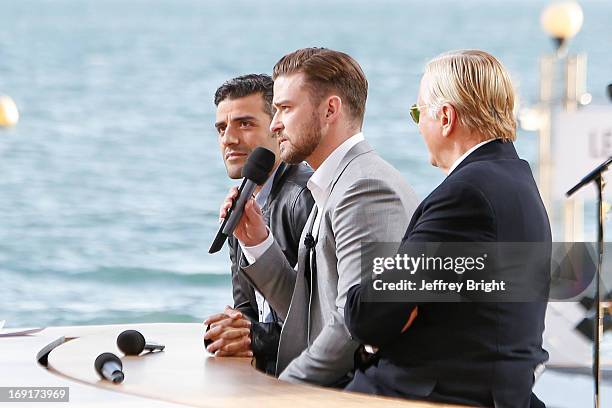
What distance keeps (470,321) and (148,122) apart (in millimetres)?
22486

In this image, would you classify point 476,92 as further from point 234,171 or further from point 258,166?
point 234,171

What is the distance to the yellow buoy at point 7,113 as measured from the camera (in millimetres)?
5484

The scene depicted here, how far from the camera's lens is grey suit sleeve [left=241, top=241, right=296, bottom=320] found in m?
2.85

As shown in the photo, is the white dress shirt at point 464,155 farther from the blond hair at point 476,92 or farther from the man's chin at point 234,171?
the man's chin at point 234,171

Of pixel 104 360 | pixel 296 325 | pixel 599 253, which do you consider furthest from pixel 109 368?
pixel 599 253

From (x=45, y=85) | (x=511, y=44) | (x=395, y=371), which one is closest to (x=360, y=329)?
(x=395, y=371)

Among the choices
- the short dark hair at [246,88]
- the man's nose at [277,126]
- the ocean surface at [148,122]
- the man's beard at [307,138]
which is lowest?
the man's beard at [307,138]

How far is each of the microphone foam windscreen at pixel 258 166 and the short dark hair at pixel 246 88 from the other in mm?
515

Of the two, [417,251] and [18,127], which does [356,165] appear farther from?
[18,127]

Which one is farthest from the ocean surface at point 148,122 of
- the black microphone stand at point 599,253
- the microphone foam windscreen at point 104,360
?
the microphone foam windscreen at point 104,360

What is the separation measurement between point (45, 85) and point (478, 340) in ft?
85.8

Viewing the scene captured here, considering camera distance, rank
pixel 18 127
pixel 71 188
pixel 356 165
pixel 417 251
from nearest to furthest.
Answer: pixel 417 251, pixel 356 165, pixel 71 188, pixel 18 127

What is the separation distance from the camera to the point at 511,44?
3453cm

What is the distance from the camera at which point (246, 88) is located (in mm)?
3207
